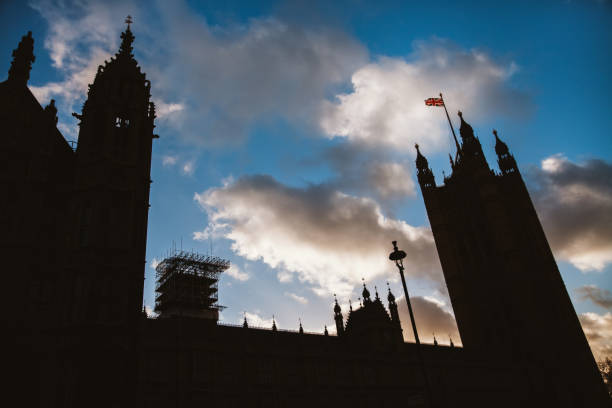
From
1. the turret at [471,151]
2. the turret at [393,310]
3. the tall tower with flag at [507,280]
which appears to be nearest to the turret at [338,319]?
the turret at [393,310]

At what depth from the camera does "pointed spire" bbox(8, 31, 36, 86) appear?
2922cm

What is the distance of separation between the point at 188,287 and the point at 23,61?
44013mm

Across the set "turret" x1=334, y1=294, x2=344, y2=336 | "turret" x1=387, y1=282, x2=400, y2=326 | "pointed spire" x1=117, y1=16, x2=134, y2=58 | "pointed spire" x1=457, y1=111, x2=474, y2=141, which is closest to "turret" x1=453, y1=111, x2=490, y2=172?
"pointed spire" x1=457, y1=111, x2=474, y2=141

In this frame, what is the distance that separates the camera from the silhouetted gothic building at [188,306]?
74.6ft

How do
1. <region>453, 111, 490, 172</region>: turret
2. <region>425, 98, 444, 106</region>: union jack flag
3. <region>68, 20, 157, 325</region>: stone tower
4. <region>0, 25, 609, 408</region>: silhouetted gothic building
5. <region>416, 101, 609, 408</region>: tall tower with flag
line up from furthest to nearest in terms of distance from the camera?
<region>425, 98, 444, 106</region>: union jack flag, <region>453, 111, 490, 172</region>: turret, <region>416, 101, 609, 408</region>: tall tower with flag, <region>68, 20, 157, 325</region>: stone tower, <region>0, 25, 609, 408</region>: silhouetted gothic building

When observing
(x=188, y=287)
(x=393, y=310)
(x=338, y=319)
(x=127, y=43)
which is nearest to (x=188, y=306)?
(x=188, y=287)

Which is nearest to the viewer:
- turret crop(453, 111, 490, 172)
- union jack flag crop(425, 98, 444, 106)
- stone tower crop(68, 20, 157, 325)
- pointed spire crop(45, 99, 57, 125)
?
stone tower crop(68, 20, 157, 325)

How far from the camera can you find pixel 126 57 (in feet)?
108

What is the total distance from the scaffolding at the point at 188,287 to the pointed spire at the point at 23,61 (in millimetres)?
41373

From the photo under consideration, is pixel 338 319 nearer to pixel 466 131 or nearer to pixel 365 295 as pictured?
pixel 365 295

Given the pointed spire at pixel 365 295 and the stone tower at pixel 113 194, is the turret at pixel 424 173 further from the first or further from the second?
the stone tower at pixel 113 194

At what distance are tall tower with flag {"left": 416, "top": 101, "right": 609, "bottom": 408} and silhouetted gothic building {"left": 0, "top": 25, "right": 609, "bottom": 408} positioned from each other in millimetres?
198

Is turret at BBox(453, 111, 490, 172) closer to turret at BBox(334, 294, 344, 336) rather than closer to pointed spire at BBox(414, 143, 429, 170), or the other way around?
pointed spire at BBox(414, 143, 429, 170)

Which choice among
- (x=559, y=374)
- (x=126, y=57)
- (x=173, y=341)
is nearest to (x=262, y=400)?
(x=173, y=341)
